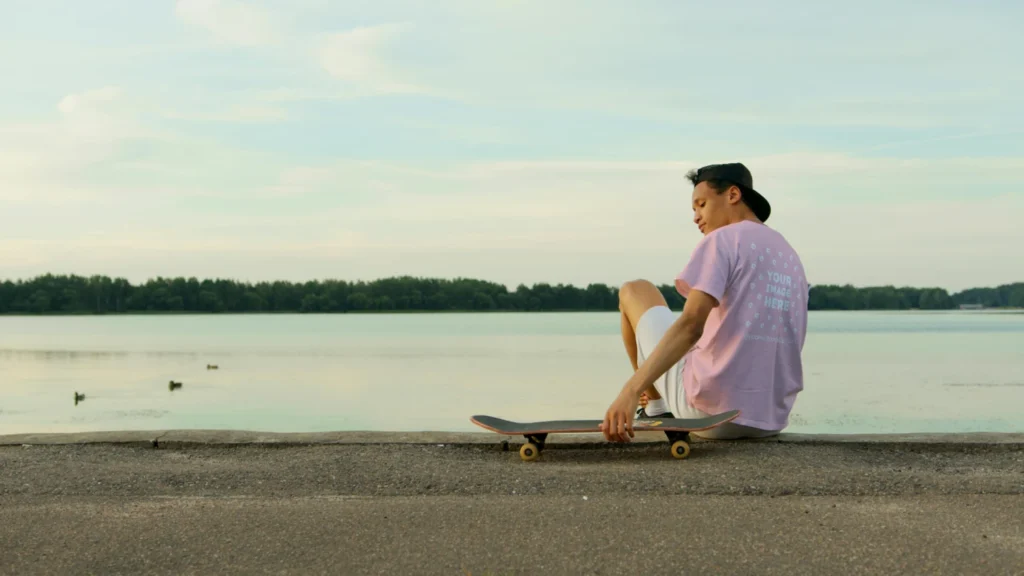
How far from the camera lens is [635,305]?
18.4ft

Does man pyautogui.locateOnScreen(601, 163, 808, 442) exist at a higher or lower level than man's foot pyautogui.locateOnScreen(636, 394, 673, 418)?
higher

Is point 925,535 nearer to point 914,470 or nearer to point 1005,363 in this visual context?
point 914,470

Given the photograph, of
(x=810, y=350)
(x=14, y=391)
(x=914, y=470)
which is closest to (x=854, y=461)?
(x=914, y=470)

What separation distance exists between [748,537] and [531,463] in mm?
1768

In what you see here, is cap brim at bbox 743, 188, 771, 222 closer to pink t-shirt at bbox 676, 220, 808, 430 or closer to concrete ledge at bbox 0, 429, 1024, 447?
pink t-shirt at bbox 676, 220, 808, 430

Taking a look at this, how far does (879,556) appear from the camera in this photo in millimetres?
3109

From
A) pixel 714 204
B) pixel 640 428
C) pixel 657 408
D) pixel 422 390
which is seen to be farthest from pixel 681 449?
pixel 422 390

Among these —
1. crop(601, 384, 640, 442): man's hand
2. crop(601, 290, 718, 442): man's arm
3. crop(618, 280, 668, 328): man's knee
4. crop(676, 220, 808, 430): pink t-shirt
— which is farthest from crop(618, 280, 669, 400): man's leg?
crop(601, 384, 640, 442): man's hand

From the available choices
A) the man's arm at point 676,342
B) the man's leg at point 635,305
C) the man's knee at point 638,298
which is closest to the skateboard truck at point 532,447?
the man's arm at point 676,342

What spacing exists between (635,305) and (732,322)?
0.78 metres

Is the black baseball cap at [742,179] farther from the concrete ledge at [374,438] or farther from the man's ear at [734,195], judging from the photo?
the concrete ledge at [374,438]

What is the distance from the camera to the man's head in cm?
523

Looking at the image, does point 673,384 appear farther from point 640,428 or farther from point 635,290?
point 640,428

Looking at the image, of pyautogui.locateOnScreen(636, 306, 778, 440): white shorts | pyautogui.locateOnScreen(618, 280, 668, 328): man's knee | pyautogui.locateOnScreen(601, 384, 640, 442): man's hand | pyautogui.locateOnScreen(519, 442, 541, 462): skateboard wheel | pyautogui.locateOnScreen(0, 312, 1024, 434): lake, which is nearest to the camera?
pyautogui.locateOnScreen(601, 384, 640, 442): man's hand
